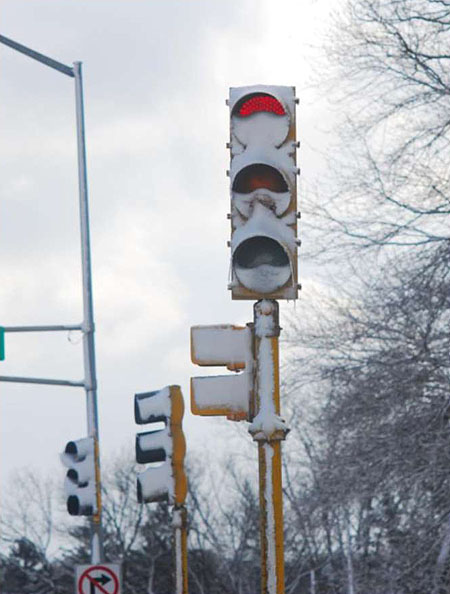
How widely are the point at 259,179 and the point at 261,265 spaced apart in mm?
439

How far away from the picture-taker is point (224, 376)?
8961 millimetres

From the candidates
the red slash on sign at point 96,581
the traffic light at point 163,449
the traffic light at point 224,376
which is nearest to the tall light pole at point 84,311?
the red slash on sign at point 96,581

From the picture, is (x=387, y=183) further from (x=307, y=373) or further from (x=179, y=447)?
(x=179, y=447)

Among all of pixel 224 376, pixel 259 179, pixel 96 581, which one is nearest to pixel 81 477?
pixel 96 581

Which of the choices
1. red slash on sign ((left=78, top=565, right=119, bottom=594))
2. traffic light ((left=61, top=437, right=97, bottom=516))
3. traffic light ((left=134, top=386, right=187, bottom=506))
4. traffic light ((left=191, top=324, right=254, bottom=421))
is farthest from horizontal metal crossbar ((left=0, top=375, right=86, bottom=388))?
traffic light ((left=191, top=324, right=254, bottom=421))

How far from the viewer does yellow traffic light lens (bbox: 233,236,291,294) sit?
862cm

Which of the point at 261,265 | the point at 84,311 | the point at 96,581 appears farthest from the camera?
the point at 84,311

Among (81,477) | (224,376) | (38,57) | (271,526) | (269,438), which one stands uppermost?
(38,57)

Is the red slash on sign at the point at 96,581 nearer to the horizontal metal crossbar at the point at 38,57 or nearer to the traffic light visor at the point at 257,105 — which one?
the horizontal metal crossbar at the point at 38,57

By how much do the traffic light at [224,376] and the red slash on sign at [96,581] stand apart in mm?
10443

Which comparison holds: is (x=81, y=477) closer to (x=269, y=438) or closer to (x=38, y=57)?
(x=38, y=57)

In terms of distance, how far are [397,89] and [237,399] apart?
13.8m

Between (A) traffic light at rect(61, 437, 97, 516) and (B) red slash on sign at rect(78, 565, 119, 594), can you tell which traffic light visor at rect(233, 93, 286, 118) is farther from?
(A) traffic light at rect(61, 437, 97, 516)

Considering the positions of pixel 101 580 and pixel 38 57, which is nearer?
pixel 101 580
